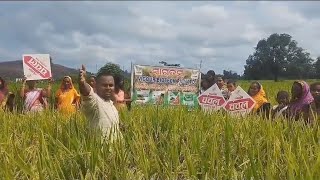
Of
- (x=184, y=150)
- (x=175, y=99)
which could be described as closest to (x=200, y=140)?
(x=184, y=150)

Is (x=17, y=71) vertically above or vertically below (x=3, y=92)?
above

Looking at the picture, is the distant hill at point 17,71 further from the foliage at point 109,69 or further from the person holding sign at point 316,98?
the person holding sign at point 316,98

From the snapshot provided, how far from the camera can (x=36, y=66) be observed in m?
6.37

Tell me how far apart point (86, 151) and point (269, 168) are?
1.13 meters

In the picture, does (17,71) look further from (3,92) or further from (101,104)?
(101,104)

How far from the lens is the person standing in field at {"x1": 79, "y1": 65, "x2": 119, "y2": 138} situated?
344 centimetres

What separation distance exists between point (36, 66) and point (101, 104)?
3072mm

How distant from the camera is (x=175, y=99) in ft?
25.4

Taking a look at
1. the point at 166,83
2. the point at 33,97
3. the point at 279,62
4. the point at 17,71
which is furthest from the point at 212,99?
the point at 279,62

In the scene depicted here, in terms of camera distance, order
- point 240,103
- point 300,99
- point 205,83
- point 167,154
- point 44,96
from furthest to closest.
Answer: point 205,83 < point 44,96 < point 240,103 < point 300,99 < point 167,154

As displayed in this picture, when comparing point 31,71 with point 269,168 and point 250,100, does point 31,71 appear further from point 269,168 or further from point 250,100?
point 269,168

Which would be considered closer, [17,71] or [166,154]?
[166,154]

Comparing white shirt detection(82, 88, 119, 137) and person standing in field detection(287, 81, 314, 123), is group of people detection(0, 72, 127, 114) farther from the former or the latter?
→ white shirt detection(82, 88, 119, 137)

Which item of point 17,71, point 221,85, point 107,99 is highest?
point 17,71
